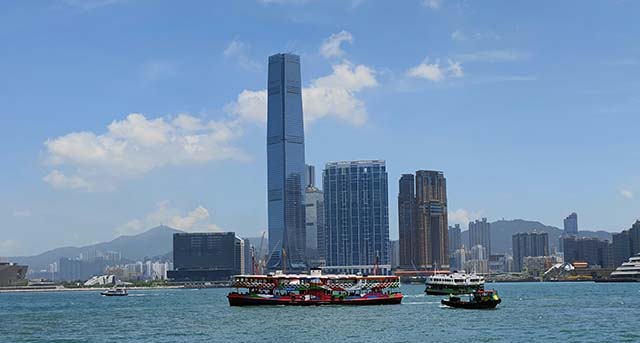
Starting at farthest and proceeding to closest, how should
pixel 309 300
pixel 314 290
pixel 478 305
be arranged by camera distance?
pixel 314 290 → pixel 309 300 → pixel 478 305

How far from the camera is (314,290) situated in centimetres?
14862

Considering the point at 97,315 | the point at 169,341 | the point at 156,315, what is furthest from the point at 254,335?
the point at 97,315

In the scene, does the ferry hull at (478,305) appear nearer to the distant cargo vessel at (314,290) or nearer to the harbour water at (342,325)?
the harbour water at (342,325)

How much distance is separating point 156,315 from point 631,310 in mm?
72483

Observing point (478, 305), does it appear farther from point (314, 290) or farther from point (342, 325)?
point (342, 325)

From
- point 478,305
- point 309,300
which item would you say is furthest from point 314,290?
point 478,305

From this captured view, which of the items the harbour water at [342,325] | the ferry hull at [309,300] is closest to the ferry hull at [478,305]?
the harbour water at [342,325]

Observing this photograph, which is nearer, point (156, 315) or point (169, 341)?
point (169, 341)

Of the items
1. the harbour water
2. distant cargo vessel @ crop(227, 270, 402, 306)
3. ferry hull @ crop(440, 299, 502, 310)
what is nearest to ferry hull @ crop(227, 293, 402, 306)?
distant cargo vessel @ crop(227, 270, 402, 306)

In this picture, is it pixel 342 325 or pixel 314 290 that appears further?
pixel 314 290

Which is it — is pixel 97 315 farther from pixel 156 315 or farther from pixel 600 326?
pixel 600 326

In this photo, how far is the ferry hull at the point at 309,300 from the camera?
147 meters

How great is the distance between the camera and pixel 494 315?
402ft

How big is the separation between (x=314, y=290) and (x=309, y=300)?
230 cm
